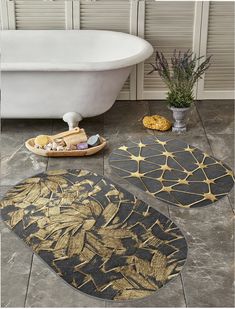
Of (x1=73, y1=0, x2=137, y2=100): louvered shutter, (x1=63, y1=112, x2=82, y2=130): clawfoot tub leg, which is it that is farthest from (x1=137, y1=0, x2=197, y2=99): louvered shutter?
(x1=63, y1=112, x2=82, y2=130): clawfoot tub leg

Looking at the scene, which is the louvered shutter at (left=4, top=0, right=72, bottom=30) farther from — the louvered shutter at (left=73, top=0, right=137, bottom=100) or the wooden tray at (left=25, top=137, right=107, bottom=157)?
the wooden tray at (left=25, top=137, right=107, bottom=157)

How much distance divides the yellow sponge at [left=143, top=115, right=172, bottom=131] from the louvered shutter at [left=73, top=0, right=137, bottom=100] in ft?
2.49

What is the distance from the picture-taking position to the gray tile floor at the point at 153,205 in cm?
263

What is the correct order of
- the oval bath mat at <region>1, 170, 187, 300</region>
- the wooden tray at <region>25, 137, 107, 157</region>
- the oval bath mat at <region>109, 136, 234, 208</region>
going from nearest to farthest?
the oval bath mat at <region>1, 170, 187, 300</region> < the oval bath mat at <region>109, 136, 234, 208</region> < the wooden tray at <region>25, 137, 107, 157</region>

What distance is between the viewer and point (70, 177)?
3658 millimetres

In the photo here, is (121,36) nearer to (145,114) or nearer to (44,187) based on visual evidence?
(145,114)

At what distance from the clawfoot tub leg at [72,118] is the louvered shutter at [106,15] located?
85 cm

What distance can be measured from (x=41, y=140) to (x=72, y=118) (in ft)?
1.05

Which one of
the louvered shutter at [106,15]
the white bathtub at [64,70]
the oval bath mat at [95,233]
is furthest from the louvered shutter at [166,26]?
the oval bath mat at [95,233]

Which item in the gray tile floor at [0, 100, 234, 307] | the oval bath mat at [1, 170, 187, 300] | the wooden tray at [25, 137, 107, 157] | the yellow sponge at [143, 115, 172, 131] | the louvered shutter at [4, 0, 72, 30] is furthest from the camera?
the louvered shutter at [4, 0, 72, 30]

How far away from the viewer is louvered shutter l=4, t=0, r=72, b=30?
4.55 m

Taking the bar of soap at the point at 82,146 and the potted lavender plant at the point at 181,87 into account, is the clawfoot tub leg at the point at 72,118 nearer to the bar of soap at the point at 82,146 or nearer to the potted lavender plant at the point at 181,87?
the bar of soap at the point at 82,146

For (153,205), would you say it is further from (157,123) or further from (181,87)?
(181,87)

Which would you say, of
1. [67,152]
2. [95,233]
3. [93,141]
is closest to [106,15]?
[93,141]
